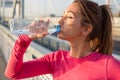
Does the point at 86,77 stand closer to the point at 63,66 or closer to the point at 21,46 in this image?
the point at 63,66

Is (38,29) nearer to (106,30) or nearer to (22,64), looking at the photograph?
(22,64)

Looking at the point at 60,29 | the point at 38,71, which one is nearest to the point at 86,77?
the point at 60,29

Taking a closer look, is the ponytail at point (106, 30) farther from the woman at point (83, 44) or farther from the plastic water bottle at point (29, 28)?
the plastic water bottle at point (29, 28)

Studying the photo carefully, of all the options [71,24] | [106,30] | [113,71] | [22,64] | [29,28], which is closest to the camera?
[113,71]

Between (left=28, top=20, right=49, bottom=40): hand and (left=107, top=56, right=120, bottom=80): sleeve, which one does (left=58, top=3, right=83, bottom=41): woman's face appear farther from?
(left=107, top=56, right=120, bottom=80): sleeve

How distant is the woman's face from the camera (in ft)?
A: 9.23

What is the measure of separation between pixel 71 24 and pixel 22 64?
→ 0.55 metres

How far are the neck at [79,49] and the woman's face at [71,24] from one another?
0.06 meters

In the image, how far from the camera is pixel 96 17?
2912 mm

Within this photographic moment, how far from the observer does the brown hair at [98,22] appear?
2.90 m

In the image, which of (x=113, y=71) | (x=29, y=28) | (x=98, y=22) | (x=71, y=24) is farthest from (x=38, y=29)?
(x=113, y=71)

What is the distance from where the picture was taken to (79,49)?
2922 millimetres

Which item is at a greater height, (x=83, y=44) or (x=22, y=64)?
(x=83, y=44)

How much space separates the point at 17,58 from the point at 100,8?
0.68 m
